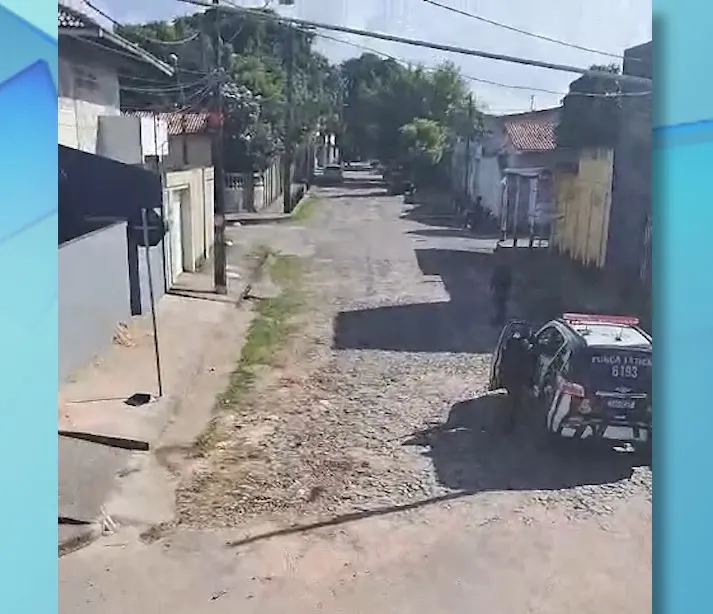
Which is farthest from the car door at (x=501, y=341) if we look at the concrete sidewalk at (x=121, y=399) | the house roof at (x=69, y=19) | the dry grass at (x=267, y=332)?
the house roof at (x=69, y=19)

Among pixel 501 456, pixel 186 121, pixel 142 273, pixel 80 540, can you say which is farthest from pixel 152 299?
pixel 501 456

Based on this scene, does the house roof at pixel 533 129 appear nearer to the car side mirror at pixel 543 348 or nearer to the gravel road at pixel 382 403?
the gravel road at pixel 382 403

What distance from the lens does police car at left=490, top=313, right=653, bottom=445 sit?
4.71ft

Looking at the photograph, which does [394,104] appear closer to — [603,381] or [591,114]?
[591,114]

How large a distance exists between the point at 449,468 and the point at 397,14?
823 millimetres

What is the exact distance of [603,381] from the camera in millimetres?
1442

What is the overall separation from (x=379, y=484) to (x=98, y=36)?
0.91 meters

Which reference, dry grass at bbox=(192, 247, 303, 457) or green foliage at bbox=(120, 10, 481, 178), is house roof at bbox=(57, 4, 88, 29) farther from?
dry grass at bbox=(192, 247, 303, 457)

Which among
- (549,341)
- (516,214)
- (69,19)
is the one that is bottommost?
(549,341)

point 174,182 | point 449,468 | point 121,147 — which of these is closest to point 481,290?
point 449,468
